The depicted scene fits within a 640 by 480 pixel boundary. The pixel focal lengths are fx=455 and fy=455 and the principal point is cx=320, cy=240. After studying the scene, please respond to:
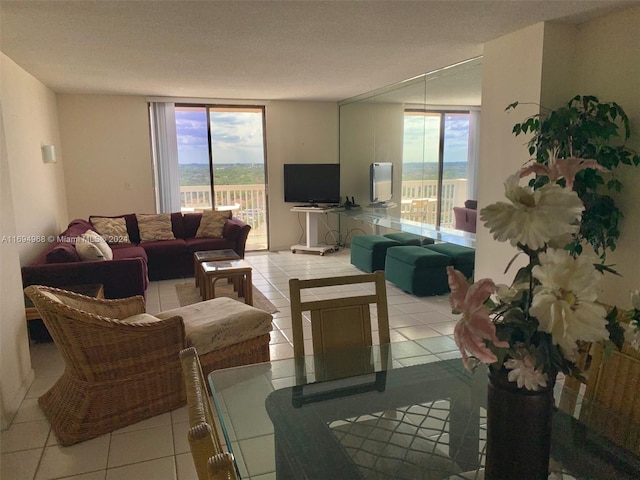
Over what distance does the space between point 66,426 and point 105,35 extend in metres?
2.69

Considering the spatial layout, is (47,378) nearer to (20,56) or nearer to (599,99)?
(20,56)

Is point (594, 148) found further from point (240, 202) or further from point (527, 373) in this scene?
point (240, 202)

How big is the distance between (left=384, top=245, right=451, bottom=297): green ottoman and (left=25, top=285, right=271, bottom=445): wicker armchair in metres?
2.59

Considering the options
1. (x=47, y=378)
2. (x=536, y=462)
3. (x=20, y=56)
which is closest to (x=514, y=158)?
(x=536, y=462)

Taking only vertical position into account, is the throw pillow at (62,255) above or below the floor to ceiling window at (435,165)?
below

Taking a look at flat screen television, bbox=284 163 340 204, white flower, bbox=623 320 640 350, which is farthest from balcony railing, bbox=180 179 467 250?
white flower, bbox=623 320 640 350

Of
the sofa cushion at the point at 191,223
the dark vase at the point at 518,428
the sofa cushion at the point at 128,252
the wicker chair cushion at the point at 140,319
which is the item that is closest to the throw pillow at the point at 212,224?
the sofa cushion at the point at 191,223

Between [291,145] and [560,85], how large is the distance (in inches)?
176

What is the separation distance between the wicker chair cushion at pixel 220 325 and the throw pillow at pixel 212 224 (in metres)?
3.09

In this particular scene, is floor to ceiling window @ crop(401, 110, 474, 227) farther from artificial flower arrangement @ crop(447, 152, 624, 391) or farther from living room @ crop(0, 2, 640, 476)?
artificial flower arrangement @ crop(447, 152, 624, 391)

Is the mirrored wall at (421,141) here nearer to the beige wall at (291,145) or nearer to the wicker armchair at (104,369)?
the beige wall at (291,145)

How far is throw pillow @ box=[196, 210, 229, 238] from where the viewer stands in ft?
20.1

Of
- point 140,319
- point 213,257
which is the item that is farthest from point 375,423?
point 213,257

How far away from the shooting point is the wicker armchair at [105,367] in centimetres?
230
